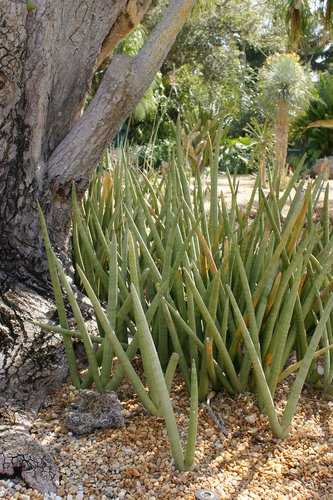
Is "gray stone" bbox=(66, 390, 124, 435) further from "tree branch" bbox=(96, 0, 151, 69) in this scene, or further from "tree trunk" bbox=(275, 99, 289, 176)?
"tree trunk" bbox=(275, 99, 289, 176)

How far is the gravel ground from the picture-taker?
58.3 inches

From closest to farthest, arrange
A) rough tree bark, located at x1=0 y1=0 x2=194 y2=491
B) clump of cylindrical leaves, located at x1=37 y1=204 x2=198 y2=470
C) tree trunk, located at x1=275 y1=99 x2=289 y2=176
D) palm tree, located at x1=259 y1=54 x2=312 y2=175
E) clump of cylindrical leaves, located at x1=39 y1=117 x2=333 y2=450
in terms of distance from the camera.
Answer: clump of cylindrical leaves, located at x1=37 y1=204 x2=198 y2=470, clump of cylindrical leaves, located at x1=39 y1=117 x2=333 y2=450, rough tree bark, located at x1=0 y1=0 x2=194 y2=491, tree trunk, located at x1=275 y1=99 x2=289 y2=176, palm tree, located at x1=259 y1=54 x2=312 y2=175

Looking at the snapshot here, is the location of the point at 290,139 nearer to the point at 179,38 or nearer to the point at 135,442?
the point at 179,38

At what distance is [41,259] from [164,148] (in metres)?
12.5

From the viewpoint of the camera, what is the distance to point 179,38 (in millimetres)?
17000

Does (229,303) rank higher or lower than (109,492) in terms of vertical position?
higher

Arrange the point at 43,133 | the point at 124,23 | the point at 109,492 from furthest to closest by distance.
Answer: the point at 124,23, the point at 43,133, the point at 109,492

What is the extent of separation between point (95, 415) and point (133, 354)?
0.66ft

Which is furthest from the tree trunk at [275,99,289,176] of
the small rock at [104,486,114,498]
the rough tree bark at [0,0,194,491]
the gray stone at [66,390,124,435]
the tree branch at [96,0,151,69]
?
the small rock at [104,486,114,498]

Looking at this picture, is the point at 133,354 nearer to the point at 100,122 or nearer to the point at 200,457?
the point at 200,457

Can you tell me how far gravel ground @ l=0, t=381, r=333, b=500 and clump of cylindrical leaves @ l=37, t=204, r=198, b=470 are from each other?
0.07 m

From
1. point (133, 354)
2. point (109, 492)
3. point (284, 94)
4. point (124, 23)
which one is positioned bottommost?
point (109, 492)

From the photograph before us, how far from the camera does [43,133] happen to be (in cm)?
237

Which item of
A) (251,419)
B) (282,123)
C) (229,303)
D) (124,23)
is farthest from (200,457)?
(282,123)
